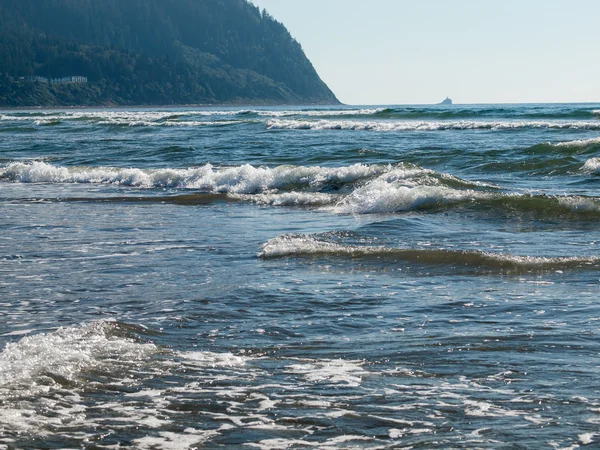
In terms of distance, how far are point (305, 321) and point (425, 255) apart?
2964 mm

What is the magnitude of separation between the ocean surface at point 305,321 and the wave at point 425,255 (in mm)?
32

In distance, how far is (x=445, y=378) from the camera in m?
5.04

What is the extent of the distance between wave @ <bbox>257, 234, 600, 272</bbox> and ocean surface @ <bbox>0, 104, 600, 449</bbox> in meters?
0.03

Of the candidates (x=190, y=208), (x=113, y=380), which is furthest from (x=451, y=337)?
(x=190, y=208)

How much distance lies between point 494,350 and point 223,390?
192 centimetres

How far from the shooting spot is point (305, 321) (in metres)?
6.46

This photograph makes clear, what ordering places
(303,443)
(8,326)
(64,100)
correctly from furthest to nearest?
(64,100), (8,326), (303,443)

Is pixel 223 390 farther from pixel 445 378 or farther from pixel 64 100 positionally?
pixel 64 100

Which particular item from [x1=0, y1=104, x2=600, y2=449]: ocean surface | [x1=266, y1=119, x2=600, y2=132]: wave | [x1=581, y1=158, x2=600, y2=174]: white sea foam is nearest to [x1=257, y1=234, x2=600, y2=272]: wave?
[x1=0, y1=104, x2=600, y2=449]: ocean surface

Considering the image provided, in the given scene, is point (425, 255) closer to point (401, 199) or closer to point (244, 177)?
point (401, 199)

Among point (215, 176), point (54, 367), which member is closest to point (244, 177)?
point (215, 176)

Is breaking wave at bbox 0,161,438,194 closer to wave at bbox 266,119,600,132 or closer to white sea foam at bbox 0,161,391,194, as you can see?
white sea foam at bbox 0,161,391,194

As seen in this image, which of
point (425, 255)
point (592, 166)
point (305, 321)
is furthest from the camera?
point (592, 166)

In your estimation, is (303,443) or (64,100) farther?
(64,100)
